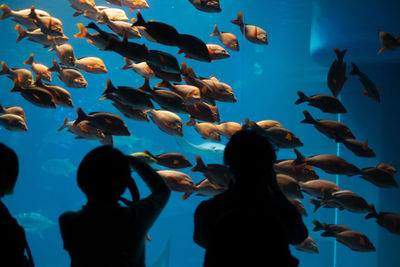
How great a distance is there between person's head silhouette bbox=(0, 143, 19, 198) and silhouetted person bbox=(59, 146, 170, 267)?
474 mm

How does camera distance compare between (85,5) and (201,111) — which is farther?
(85,5)

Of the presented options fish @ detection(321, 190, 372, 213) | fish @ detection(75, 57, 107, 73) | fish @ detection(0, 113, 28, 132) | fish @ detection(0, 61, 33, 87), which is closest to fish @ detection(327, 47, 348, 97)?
fish @ detection(321, 190, 372, 213)

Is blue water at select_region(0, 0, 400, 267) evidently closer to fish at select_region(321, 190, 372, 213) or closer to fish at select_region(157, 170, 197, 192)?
fish at select_region(157, 170, 197, 192)

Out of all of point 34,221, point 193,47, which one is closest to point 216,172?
point 193,47

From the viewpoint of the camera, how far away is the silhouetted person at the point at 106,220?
1373mm

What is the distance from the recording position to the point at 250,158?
147 centimetres

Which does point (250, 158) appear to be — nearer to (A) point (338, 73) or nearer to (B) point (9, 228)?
(B) point (9, 228)

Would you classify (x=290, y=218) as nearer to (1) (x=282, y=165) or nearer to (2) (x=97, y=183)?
(2) (x=97, y=183)

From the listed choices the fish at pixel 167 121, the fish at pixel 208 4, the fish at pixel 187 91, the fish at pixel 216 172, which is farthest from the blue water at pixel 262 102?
the fish at pixel 208 4

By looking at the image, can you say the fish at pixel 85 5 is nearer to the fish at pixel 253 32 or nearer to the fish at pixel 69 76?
the fish at pixel 69 76

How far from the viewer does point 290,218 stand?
4.93 ft

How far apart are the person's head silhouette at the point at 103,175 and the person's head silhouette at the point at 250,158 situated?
57cm

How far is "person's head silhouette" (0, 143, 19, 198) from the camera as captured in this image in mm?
1609

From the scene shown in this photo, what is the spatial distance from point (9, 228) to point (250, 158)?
138cm
